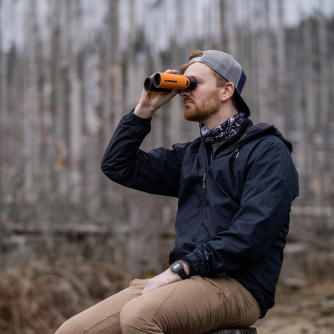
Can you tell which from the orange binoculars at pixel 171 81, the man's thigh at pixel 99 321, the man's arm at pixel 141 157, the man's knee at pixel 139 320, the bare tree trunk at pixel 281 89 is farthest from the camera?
the bare tree trunk at pixel 281 89

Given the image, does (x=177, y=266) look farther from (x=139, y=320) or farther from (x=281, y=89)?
(x=281, y=89)

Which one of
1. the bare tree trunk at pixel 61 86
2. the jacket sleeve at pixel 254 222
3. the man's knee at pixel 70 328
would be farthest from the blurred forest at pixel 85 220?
the jacket sleeve at pixel 254 222

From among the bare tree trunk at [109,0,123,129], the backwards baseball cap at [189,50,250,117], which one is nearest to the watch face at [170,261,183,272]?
the backwards baseball cap at [189,50,250,117]

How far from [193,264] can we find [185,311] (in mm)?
222

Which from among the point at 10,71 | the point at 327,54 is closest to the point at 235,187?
the point at 327,54

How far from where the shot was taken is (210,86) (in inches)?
98.2

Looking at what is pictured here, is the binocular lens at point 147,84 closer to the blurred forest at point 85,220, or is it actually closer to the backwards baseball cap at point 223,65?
the backwards baseball cap at point 223,65

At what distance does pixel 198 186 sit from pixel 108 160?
603mm

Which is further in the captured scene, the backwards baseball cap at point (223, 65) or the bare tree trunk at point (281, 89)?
the bare tree trunk at point (281, 89)

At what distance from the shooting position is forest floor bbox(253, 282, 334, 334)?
5.44 metres

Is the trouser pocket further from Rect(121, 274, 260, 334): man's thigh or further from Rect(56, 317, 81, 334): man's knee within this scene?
Rect(56, 317, 81, 334): man's knee

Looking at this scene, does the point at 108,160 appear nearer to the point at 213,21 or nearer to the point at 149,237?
the point at 149,237

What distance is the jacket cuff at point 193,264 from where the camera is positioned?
205 centimetres

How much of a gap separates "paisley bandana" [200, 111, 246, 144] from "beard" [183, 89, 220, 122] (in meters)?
0.10
